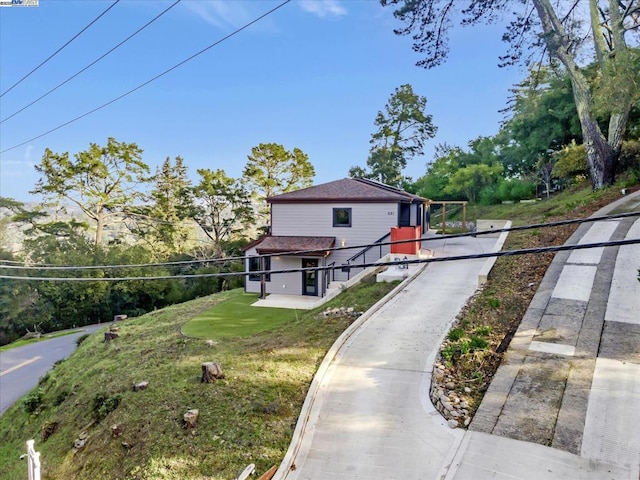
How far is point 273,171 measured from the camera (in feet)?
98.6

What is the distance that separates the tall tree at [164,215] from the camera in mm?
29188

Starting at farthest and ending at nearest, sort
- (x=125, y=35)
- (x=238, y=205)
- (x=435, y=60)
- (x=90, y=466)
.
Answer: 1. (x=238, y=205)
2. (x=435, y=60)
3. (x=125, y=35)
4. (x=90, y=466)

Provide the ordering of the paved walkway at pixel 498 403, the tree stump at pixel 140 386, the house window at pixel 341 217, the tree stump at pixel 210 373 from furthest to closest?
1. the house window at pixel 341 217
2. the tree stump at pixel 140 386
3. the tree stump at pixel 210 373
4. the paved walkway at pixel 498 403

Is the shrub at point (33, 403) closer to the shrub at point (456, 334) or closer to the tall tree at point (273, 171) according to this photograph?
the shrub at point (456, 334)

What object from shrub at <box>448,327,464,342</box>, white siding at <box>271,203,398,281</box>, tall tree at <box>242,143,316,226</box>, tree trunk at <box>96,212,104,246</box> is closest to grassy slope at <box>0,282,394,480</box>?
shrub at <box>448,327,464,342</box>

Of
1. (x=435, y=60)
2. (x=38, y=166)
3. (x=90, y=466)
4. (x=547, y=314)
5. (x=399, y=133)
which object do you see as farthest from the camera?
(x=399, y=133)

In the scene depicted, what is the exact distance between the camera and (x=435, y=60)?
15.3m

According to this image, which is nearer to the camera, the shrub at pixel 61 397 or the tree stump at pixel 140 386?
the tree stump at pixel 140 386

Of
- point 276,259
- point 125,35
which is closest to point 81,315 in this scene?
point 276,259

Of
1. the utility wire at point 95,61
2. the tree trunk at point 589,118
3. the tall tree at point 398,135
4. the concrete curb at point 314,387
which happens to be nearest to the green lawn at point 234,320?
the concrete curb at point 314,387

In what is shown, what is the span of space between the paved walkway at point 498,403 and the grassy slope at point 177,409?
0.49m

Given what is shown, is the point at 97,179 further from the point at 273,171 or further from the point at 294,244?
the point at 294,244

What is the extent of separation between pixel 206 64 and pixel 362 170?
64.6ft

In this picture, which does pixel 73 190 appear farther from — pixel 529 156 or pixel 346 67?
pixel 529 156
